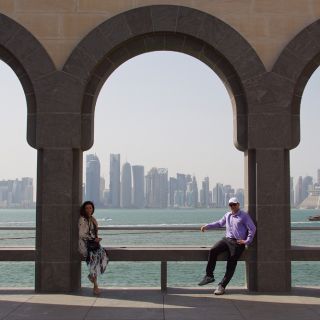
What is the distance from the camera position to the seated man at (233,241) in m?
9.36

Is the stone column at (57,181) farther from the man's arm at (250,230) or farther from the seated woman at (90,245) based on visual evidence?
the man's arm at (250,230)

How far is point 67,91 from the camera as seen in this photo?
9.65m

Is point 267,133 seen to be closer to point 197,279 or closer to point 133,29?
point 133,29

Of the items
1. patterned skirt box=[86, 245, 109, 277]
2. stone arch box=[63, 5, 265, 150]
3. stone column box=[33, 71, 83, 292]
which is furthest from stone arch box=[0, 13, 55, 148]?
patterned skirt box=[86, 245, 109, 277]

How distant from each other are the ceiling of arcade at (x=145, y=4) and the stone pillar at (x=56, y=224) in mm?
1753

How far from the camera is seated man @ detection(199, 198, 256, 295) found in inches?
368

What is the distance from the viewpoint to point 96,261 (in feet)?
30.6

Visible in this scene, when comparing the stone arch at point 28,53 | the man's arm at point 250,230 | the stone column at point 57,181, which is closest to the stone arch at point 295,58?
the man's arm at point 250,230

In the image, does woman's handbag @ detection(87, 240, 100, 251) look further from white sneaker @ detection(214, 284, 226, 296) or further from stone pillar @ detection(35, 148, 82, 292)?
white sneaker @ detection(214, 284, 226, 296)

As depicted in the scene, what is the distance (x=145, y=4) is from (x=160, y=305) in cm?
508

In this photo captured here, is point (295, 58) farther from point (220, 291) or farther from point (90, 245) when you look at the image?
point (90, 245)

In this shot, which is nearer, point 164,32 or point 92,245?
point 92,245

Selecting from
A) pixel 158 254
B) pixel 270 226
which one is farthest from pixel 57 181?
pixel 270 226

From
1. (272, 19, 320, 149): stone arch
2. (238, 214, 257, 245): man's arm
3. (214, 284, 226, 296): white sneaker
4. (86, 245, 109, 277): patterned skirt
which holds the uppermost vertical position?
(272, 19, 320, 149): stone arch
